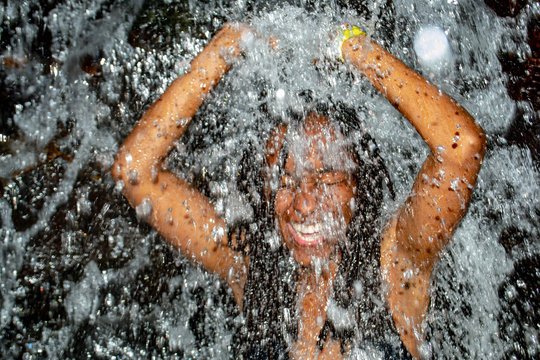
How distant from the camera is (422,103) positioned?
1.55 m

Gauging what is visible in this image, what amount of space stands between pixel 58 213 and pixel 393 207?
2.77 metres

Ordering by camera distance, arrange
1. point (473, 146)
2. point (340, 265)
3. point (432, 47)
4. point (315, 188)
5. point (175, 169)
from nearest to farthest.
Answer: point (473, 146), point (315, 188), point (340, 265), point (432, 47), point (175, 169)

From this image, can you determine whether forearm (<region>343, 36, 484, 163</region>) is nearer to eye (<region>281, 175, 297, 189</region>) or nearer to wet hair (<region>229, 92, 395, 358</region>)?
wet hair (<region>229, 92, 395, 358</region>)

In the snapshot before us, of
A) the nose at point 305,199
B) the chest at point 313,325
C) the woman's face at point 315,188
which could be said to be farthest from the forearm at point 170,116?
the chest at point 313,325

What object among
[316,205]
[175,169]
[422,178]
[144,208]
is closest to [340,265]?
[316,205]

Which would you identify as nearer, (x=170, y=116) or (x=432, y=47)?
(x=170, y=116)

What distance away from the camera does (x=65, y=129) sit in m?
3.19

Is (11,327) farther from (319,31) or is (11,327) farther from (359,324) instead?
(319,31)

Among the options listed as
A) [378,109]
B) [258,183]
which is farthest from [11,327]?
[378,109]

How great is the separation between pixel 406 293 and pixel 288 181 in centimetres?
81

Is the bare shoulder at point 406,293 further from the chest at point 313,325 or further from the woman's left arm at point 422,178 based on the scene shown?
the chest at point 313,325

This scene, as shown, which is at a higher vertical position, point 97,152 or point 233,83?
point 233,83

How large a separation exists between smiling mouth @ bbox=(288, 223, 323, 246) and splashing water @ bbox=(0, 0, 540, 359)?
41 cm

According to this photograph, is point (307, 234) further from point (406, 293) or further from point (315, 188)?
point (406, 293)
